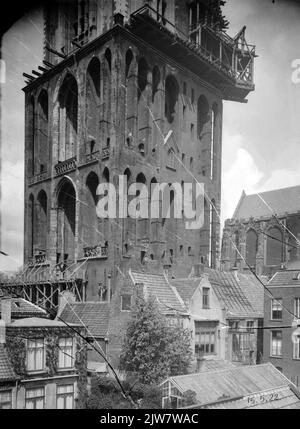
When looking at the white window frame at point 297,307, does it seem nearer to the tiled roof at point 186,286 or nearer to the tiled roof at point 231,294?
the tiled roof at point 231,294

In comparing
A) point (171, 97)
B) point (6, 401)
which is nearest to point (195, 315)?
point (6, 401)

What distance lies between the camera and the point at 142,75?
17.5 meters

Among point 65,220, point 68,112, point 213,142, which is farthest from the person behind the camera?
point 65,220

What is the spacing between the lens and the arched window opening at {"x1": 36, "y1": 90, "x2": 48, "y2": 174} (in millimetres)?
19844

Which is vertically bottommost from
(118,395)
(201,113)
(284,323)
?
(118,395)

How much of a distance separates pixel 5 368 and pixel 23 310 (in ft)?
14.5

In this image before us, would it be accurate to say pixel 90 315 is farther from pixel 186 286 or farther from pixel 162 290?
pixel 186 286

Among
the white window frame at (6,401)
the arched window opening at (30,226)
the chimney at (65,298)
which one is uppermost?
the arched window opening at (30,226)

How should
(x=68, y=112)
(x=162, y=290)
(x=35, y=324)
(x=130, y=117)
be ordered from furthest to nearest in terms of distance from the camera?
(x=68, y=112), (x=130, y=117), (x=162, y=290), (x=35, y=324)

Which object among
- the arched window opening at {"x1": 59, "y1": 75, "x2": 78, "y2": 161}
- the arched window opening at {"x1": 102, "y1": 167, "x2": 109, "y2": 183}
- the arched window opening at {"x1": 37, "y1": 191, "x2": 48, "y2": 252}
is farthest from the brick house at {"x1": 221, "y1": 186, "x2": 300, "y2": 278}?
the arched window opening at {"x1": 59, "y1": 75, "x2": 78, "y2": 161}

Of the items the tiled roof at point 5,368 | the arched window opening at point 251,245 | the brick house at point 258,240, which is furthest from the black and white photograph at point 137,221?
the arched window opening at point 251,245

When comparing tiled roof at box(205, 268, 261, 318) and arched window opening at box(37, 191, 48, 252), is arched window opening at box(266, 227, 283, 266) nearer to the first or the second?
tiled roof at box(205, 268, 261, 318)

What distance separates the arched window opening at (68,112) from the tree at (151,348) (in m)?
8.64

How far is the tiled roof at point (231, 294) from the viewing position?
1956cm
